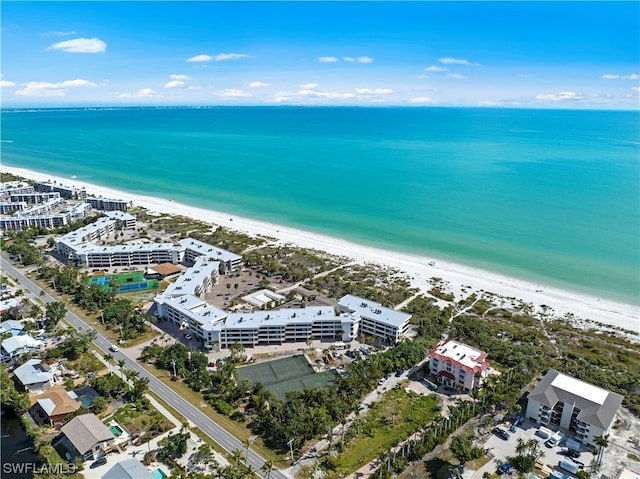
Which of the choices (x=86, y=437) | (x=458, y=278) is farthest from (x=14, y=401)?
(x=458, y=278)

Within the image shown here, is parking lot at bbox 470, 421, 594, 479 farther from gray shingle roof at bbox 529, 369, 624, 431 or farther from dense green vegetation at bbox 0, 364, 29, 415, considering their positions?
dense green vegetation at bbox 0, 364, 29, 415

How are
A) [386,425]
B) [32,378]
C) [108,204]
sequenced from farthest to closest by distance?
[108,204] → [32,378] → [386,425]

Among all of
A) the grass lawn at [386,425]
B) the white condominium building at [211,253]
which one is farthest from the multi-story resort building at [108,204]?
the grass lawn at [386,425]

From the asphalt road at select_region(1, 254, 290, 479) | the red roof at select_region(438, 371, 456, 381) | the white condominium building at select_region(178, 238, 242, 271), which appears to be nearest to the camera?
the asphalt road at select_region(1, 254, 290, 479)

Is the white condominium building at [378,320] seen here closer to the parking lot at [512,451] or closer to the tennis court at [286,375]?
the tennis court at [286,375]

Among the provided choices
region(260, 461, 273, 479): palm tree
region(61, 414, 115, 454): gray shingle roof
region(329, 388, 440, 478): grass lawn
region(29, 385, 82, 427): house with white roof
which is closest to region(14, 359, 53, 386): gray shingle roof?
region(29, 385, 82, 427): house with white roof

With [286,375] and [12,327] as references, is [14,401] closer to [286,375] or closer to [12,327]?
[12,327]

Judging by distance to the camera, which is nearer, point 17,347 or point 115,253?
point 17,347
